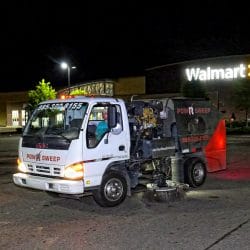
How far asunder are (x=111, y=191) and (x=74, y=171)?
0.96 m

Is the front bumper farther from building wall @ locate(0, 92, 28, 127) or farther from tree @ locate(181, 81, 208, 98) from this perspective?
building wall @ locate(0, 92, 28, 127)

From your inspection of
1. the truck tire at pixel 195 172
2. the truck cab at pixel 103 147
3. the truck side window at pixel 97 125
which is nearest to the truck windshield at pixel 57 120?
the truck cab at pixel 103 147

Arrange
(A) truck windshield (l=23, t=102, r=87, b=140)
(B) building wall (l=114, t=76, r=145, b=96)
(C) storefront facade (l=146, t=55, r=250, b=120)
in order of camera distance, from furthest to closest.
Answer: (B) building wall (l=114, t=76, r=145, b=96), (C) storefront facade (l=146, t=55, r=250, b=120), (A) truck windshield (l=23, t=102, r=87, b=140)

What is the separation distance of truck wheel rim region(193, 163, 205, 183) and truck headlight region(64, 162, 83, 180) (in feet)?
12.3

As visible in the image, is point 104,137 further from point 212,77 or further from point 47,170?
point 212,77

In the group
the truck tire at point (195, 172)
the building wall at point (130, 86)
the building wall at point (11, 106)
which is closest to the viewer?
the truck tire at point (195, 172)

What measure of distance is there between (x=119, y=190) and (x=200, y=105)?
3.76 metres

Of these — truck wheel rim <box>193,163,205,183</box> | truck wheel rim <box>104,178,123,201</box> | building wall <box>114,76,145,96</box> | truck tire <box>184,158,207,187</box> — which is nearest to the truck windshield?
truck wheel rim <box>104,178,123,201</box>

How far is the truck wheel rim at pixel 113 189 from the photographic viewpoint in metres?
9.20

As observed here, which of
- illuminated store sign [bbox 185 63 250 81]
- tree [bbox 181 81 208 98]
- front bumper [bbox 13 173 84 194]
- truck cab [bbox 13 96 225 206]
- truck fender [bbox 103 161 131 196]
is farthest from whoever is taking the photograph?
illuminated store sign [bbox 185 63 250 81]

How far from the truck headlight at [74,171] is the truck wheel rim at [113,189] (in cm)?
69

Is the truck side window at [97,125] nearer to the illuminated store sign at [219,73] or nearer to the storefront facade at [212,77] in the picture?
the storefront facade at [212,77]

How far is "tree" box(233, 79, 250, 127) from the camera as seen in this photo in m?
48.7

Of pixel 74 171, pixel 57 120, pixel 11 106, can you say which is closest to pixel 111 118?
pixel 57 120
